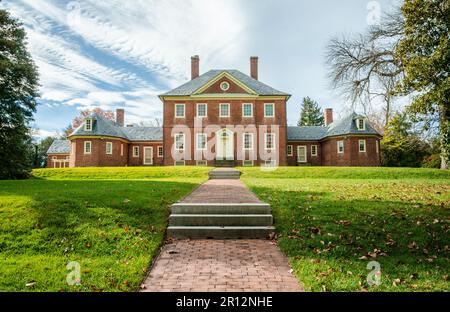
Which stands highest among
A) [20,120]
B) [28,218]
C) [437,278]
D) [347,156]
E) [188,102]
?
[188,102]

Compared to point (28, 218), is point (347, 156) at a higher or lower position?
higher

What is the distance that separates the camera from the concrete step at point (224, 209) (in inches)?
286

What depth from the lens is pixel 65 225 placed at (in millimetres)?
6414

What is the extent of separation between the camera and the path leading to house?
416 centimetres

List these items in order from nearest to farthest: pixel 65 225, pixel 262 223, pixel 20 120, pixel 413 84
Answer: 1. pixel 65 225
2. pixel 262 223
3. pixel 413 84
4. pixel 20 120

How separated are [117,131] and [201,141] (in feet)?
33.9

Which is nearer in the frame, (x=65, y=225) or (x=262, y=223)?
(x=65, y=225)

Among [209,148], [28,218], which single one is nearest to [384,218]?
[28,218]

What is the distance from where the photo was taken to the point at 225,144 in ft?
93.7

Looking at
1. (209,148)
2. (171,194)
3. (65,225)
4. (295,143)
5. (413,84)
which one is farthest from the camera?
(295,143)

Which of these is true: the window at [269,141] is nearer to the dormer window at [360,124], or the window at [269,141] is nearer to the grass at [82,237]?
the dormer window at [360,124]

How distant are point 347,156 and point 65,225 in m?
28.6

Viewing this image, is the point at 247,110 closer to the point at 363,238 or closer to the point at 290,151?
the point at 290,151

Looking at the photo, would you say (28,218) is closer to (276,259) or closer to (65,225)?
(65,225)
